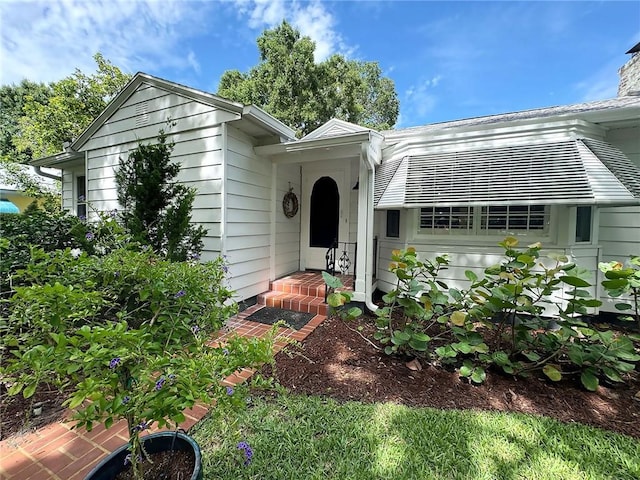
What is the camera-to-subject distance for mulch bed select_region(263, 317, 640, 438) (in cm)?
231

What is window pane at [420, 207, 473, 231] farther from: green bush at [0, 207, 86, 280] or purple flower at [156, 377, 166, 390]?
green bush at [0, 207, 86, 280]

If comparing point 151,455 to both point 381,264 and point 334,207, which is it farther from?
point 334,207

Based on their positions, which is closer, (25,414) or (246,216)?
(25,414)

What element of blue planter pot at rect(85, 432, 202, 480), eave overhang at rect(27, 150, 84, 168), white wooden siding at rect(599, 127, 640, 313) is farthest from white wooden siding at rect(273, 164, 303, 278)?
white wooden siding at rect(599, 127, 640, 313)

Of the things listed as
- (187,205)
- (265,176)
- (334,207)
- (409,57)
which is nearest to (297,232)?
(334,207)

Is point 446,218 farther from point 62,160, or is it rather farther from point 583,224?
point 62,160

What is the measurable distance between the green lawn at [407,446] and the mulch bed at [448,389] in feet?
0.51

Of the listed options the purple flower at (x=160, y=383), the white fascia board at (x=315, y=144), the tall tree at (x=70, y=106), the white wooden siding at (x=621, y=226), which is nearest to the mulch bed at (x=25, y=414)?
the purple flower at (x=160, y=383)

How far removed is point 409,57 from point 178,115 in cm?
764

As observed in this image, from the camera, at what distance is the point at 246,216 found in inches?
191

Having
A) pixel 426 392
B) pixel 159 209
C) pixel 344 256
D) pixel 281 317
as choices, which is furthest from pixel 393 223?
pixel 159 209

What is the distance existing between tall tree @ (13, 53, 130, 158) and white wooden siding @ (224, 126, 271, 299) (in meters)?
11.5

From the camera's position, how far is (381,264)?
552cm

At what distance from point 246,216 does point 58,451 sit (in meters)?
3.55
